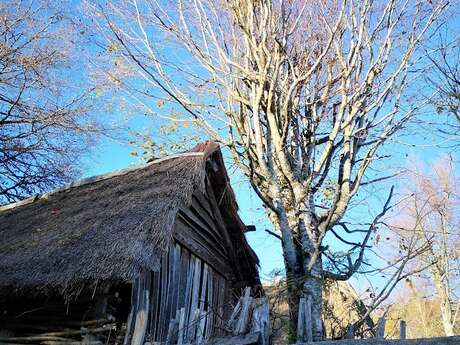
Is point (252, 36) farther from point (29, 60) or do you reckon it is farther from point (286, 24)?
point (29, 60)

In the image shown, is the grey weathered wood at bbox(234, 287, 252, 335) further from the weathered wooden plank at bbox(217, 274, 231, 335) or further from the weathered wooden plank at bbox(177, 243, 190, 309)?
the weathered wooden plank at bbox(217, 274, 231, 335)

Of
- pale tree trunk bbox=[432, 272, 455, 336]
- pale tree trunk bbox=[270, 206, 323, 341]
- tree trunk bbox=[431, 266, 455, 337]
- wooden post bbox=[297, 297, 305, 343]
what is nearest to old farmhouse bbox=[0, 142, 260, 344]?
wooden post bbox=[297, 297, 305, 343]

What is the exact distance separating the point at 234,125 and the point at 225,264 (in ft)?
8.28

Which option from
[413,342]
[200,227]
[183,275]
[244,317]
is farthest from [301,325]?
[200,227]

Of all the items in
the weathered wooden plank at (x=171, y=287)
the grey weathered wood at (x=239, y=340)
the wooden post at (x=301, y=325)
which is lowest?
the grey weathered wood at (x=239, y=340)

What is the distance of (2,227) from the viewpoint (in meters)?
8.52

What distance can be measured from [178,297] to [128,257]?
2.09m

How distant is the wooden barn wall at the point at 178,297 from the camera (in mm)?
5555

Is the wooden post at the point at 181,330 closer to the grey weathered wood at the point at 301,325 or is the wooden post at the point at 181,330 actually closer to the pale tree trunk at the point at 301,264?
the grey weathered wood at the point at 301,325

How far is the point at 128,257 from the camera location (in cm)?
522

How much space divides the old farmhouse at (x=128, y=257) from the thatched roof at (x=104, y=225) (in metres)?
0.02

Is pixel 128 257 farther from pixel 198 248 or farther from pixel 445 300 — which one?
pixel 445 300

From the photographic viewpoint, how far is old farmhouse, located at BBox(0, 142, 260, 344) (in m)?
5.38

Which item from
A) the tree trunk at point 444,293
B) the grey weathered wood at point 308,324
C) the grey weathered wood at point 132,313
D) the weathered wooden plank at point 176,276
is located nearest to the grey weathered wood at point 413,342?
the grey weathered wood at point 308,324
